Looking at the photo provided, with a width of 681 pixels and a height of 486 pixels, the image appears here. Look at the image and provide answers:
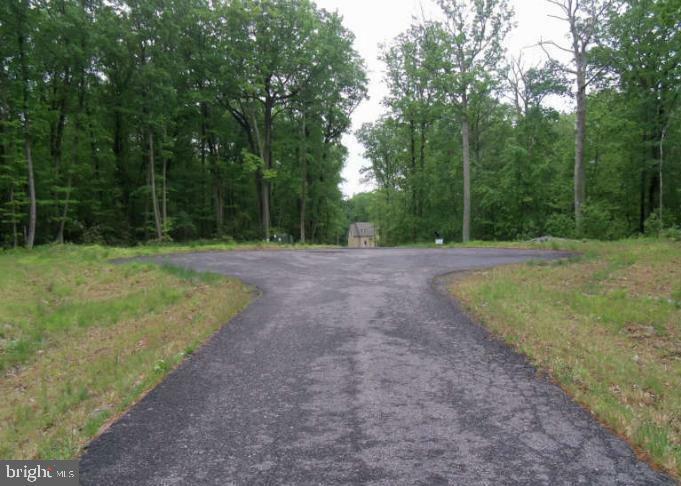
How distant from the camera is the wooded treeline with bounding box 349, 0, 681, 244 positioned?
20297 millimetres

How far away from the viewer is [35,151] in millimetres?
23562

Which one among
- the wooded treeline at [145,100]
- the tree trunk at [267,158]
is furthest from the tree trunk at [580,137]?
the tree trunk at [267,158]

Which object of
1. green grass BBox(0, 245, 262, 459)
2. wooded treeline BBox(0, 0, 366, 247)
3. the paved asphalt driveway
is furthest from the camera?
wooded treeline BBox(0, 0, 366, 247)

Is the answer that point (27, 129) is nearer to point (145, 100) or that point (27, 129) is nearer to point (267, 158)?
point (145, 100)

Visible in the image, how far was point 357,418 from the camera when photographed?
12.0 feet

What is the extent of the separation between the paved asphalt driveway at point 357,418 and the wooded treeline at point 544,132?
12203 millimetres

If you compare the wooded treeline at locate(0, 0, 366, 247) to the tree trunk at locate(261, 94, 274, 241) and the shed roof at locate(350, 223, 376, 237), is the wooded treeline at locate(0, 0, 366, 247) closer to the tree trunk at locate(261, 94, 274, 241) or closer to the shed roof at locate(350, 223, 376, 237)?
the tree trunk at locate(261, 94, 274, 241)

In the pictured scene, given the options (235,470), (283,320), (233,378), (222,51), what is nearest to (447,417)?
(235,470)

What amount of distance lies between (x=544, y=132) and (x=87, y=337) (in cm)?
2914

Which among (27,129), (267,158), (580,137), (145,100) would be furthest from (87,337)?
(580,137)

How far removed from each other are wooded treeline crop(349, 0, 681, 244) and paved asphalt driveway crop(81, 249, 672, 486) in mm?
12203

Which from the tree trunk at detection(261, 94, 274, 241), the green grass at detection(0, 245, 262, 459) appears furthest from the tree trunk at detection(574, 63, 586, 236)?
the green grass at detection(0, 245, 262, 459)

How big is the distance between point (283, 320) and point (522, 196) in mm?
23997

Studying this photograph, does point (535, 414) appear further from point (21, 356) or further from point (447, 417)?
point (21, 356)
